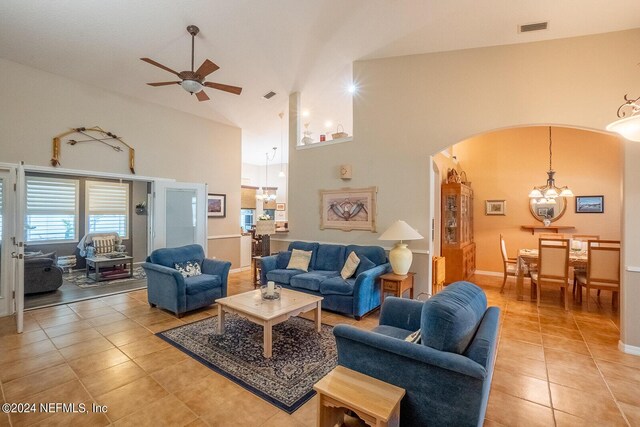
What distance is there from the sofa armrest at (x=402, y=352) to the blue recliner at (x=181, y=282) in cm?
272

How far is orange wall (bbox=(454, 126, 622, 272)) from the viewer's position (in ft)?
18.5

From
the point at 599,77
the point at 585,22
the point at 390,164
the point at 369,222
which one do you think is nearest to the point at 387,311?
the point at 369,222

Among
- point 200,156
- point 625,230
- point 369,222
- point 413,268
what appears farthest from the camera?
point 200,156

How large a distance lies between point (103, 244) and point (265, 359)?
610 centimetres

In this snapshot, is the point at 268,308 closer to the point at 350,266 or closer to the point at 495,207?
the point at 350,266

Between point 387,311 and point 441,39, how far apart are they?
3.62 m

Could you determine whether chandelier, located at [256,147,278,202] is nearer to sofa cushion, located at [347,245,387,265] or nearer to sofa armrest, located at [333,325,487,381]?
sofa cushion, located at [347,245,387,265]

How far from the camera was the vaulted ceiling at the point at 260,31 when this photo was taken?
10.3 ft

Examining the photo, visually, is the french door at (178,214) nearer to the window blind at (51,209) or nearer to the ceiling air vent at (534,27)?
the window blind at (51,209)

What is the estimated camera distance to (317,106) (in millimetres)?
6129

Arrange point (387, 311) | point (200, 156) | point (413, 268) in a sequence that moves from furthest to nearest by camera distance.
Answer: point (200, 156) < point (413, 268) < point (387, 311)

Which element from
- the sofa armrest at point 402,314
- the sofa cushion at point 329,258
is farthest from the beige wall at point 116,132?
the sofa armrest at point 402,314

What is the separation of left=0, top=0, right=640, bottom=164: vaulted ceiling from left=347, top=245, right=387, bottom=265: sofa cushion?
3013mm

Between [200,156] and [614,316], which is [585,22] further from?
[200,156]
